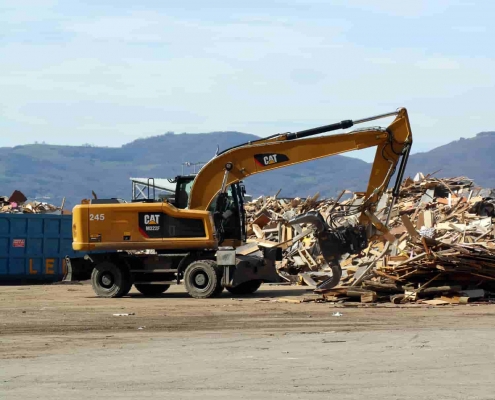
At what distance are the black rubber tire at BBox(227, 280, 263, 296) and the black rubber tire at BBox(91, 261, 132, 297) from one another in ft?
8.52

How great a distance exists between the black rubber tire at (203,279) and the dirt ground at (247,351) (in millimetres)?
1209

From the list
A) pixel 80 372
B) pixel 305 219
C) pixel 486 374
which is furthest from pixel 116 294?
pixel 486 374

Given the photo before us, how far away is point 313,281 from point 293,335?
37.9 ft

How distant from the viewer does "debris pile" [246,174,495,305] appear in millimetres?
21078

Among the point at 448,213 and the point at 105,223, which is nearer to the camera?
the point at 105,223

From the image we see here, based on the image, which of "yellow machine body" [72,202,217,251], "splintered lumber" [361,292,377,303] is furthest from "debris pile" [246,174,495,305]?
"yellow machine body" [72,202,217,251]

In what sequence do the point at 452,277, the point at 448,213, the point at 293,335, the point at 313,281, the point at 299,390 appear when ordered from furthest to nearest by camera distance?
the point at 448,213 → the point at 313,281 → the point at 452,277 → the point at 293,335 → the point at 299,390

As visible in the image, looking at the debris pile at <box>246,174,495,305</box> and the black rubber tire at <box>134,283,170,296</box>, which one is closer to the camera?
the debris pile at <box>246,174,495,305</box>

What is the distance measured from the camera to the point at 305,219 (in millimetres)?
21406

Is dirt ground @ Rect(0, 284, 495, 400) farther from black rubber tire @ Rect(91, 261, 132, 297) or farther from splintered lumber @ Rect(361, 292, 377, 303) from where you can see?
black rubber tire @ Rect(91, 261, 132, 297)

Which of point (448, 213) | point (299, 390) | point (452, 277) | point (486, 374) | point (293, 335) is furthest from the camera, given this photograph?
point (448, 213)

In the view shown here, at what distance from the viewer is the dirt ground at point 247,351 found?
10172 millimetres

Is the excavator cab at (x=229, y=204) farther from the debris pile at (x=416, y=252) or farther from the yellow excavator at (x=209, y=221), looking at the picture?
the debris pile at (x=416, y=252)

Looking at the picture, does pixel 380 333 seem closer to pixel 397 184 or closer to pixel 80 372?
pixel 80 372
